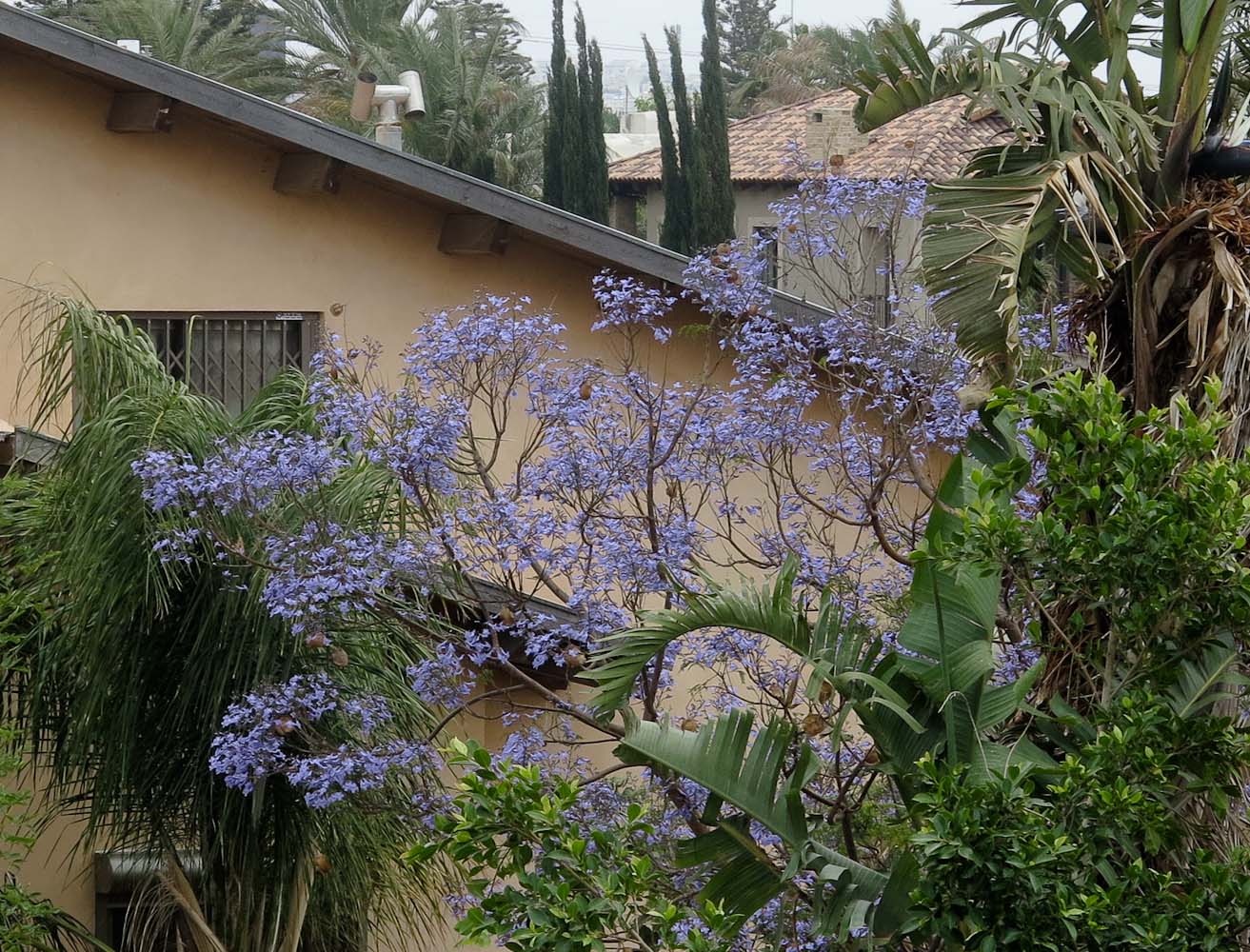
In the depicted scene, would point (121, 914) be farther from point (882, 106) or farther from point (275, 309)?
point (882, 106)

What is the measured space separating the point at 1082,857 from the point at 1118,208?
98.6 inches

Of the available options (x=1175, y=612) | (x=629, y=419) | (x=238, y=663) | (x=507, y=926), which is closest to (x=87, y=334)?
(x=238, y=663)

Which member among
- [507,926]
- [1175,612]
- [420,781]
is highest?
[1175,612]

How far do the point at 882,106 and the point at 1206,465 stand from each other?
263cm

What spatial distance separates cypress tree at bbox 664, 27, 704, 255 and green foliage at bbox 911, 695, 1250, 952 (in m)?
25.0

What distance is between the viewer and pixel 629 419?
25.5ft

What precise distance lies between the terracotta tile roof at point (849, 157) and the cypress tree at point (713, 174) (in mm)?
584

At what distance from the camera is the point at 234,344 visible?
1189cm

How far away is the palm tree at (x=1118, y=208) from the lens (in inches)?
234

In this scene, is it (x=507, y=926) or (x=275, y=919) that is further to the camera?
(x=275, y=919)

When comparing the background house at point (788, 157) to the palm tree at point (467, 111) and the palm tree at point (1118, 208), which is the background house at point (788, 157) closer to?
the palm tree at point (467, 111)

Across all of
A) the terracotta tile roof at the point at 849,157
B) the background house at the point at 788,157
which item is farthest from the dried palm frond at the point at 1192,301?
the terracotta tile roof at the point at 849,157

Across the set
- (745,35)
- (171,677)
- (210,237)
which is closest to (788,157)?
(210,237)

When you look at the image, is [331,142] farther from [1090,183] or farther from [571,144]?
[571,144]
